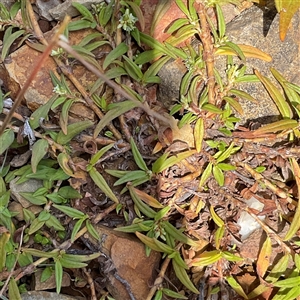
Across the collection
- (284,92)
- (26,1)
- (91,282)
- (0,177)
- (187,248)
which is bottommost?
(91,282)

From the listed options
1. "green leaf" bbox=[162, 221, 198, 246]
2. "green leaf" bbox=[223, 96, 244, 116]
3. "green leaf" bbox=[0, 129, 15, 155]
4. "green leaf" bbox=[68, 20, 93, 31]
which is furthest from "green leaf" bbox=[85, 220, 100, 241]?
"green leaf" bbox=[68, 20, 93, 31]

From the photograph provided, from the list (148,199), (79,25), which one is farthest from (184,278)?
(79,25)

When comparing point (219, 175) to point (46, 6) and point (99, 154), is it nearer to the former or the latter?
point (99, 154)

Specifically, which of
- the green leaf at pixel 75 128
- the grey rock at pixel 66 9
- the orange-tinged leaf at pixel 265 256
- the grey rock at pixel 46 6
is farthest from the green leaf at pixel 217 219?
the grey rock at pixel 46 6

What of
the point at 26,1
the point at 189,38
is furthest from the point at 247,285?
the point at 26,1

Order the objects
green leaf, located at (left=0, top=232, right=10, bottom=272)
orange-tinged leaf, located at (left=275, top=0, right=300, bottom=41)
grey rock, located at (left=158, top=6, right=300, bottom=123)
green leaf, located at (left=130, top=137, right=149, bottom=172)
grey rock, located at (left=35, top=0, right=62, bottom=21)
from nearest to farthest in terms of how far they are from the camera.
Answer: orange-tinged leaf, located at (left=275, top=0, right=300, bottom=41), green leaf, located at (left=0, top=232, right=10, bottom=272), green leaf, located at (left=130, top=137, right=149, bottom=172), grey rock, located at (left=158, top=6, right=300, bottom=123), grey rock, located at (left=35, top=0, right=62, bottom=21)

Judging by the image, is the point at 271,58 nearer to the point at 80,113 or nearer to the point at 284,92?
the point at 284,92

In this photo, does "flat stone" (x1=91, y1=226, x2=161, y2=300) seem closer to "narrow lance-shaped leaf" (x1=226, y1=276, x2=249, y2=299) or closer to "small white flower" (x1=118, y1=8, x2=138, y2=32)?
"narrow lance-shaped leaf" (x1=226, y1=276, x2=249, y2=299)
